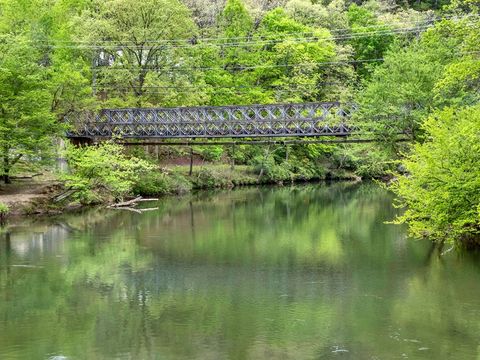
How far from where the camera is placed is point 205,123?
1902 inches

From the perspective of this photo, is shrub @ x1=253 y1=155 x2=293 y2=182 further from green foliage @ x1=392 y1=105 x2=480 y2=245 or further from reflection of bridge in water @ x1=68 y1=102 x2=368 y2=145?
green foliage @ x1=392 y1=105 x2=480 y2=245

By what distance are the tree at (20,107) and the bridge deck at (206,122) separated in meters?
9.03

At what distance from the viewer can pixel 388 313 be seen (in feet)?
56.1

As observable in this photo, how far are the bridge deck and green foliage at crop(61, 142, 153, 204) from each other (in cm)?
516

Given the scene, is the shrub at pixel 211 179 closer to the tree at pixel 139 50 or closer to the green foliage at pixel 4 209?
the tree at pixel 139 50

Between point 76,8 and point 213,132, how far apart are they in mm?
20320

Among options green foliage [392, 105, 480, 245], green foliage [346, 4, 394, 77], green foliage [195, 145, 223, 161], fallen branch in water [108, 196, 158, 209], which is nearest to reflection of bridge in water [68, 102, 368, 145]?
green foliage [195, 145, 223, 161]

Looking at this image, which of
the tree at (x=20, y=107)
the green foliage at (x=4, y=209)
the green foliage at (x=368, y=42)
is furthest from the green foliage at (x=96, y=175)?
the green foliage at (x=368, y=42)

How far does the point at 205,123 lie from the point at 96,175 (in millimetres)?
10233

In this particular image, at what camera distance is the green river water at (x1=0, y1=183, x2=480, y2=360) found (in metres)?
14.7

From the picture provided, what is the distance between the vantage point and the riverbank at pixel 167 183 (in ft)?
123

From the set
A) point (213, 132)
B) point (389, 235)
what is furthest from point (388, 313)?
point (213, 132)

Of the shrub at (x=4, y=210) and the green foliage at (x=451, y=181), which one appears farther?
the shrub at (x=4, y=210)

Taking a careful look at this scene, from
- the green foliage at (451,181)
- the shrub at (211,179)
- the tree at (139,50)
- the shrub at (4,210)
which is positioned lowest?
the shrub at (211,179)
